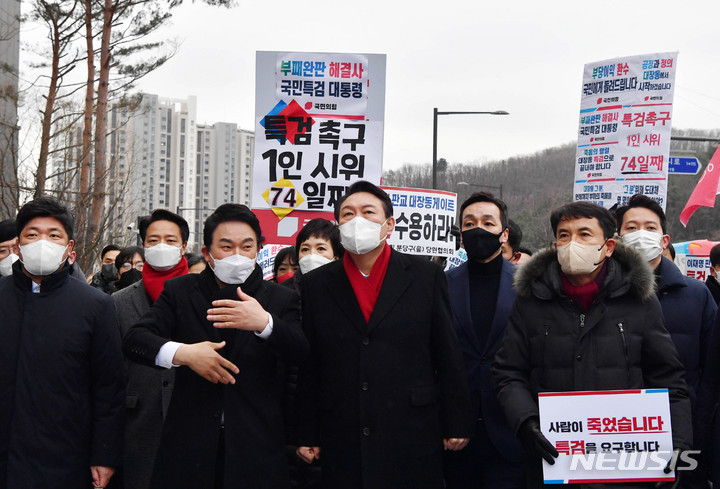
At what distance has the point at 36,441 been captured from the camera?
4301mm

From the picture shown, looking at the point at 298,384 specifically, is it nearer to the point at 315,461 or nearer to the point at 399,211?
the point at 315,461

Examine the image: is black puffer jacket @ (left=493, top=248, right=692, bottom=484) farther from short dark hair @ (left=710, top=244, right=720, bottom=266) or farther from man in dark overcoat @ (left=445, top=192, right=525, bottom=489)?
short dark hair @ (left=710, top=244, right=720, bottom=266)

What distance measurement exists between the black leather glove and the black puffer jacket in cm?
5

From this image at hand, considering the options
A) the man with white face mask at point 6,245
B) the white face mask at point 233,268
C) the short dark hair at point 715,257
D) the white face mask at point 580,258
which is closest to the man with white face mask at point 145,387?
the white face mask at point 233,268

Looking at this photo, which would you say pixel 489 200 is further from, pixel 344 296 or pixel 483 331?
pixel 344 296

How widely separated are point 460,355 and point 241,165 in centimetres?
9094

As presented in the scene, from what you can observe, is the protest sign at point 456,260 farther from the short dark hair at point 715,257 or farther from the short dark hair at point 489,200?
the short dark hair at point 489,200

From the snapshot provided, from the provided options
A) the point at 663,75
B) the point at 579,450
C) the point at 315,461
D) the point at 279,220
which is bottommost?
the point at 315,461

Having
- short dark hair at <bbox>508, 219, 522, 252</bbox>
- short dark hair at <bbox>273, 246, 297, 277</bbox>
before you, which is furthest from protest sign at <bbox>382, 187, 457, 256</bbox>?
short dark hair at <bbox>508, 219, 522, 252</bbox>

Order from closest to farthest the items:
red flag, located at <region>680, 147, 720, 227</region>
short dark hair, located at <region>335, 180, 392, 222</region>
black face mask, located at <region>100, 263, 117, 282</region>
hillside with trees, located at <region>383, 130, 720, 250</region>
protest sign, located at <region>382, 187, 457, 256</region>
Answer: short dark hair, located at <region>335, 180, 392, 222</region> → protest sign, located at <region>382, 187, 457, 256</region> → black face mask, located at <region>100, 263, 117, 282</region> → red flag, located at <region>680, 147, 720, 227</region> → hillside with trees, located at <region>383, 130, 720, 250</region>

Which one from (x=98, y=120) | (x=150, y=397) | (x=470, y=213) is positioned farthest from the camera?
(x=98, y=120)

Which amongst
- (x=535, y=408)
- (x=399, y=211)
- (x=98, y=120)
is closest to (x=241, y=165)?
(x=98, y=120)

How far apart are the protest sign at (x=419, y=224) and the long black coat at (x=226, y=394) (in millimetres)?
5472

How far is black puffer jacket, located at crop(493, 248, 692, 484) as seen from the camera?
13.5 ft
